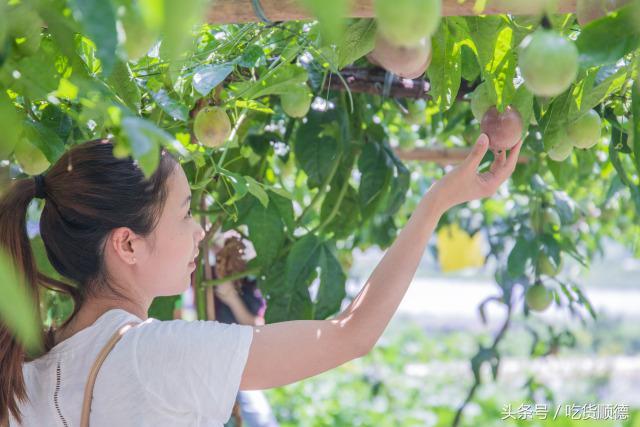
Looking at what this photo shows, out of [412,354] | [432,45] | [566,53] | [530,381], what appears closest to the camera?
[566,53]

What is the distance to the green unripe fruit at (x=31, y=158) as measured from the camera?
0.97 metres

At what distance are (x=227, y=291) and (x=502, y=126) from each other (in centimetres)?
107

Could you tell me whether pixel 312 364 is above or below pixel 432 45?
below

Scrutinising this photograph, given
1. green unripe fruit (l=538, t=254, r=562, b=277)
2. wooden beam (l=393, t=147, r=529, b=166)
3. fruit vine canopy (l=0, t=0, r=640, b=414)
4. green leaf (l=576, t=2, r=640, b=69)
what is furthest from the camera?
wooden beam (l=393, t=147, r=529, b=166)

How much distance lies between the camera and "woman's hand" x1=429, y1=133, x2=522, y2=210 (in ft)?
3.59

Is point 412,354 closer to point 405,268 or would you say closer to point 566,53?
point 405,268

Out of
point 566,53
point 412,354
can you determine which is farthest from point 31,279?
point 412,354

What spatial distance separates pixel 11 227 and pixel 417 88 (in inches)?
30.2

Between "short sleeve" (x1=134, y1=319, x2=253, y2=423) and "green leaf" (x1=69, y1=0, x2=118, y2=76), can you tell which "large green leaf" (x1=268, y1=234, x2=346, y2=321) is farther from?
"green leaf" (x1=69, y1=0, x2=118, y2=76)

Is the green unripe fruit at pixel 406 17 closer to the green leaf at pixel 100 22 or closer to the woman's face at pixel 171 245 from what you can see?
the green leaf at pixel 100 22

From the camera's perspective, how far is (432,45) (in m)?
0.96

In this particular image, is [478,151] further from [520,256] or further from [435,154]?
[435,154]

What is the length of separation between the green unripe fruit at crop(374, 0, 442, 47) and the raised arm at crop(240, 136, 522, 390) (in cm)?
49

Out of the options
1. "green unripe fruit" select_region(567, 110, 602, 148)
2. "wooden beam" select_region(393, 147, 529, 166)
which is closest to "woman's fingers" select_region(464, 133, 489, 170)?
"green unripe fruit" select_region(567, 110, 602, 148)
